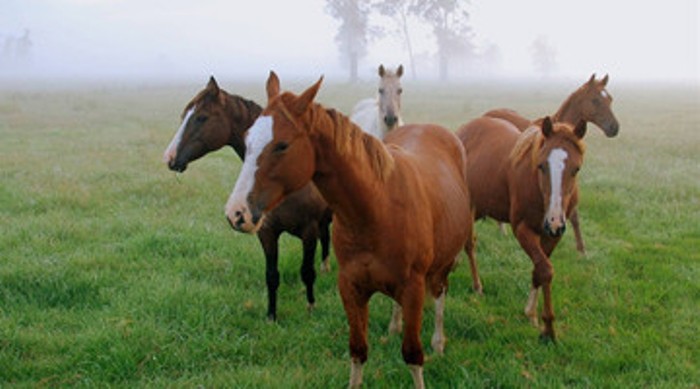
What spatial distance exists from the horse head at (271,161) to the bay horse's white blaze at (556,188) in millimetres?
2166

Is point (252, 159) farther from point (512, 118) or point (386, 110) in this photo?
point (512, 118)

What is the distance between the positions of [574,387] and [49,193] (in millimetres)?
8418

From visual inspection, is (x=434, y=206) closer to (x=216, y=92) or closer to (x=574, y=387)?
(x=574, y=387)

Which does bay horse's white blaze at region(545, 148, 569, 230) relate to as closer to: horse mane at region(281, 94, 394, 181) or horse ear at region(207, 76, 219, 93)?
horse mane at region(281, 94, 394, 181)

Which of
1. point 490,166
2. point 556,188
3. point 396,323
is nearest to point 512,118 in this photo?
point 490,166

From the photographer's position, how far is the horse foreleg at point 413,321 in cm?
337

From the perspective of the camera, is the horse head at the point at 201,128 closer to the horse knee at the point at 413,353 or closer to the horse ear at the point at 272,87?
the horse ear at the point at 272,87

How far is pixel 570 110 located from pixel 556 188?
359 centimetres

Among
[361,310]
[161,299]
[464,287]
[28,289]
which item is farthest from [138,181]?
[361,310]

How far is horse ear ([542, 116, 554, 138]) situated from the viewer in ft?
14.1

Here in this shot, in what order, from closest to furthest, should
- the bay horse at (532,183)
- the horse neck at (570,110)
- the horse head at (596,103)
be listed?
the bay horse at (532,183)
the horse neck at (570,110)
the horse head at (596,103)

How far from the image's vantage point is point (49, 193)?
360 inches

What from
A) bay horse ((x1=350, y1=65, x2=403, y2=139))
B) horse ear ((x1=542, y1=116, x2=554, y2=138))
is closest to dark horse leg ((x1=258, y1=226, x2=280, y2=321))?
horse ear ((x1=542, y1=116, x2=554, y2=138))

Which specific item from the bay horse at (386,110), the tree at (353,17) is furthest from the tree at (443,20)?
the bay horse at (386,110)
